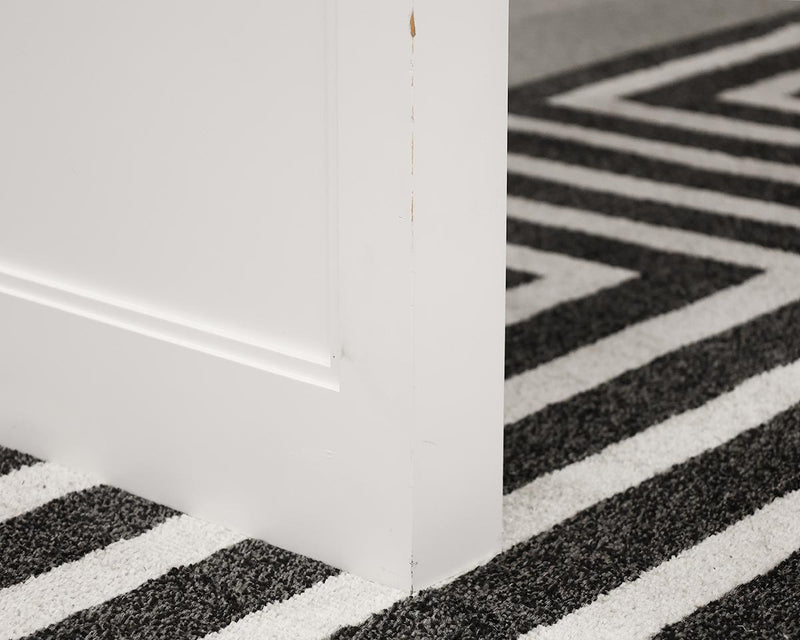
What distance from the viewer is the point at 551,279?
157 centimetres

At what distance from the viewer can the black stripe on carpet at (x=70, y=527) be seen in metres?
1.04

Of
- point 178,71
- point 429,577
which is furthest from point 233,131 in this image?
point 429,577

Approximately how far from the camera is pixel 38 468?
1177mm

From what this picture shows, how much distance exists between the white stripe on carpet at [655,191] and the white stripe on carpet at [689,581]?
70 centimetres

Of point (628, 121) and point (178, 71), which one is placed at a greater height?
point (178, 71)

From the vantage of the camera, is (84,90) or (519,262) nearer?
(84,90)

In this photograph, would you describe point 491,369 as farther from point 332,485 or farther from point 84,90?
point 84,90

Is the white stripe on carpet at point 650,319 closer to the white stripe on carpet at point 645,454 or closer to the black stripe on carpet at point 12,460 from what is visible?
the white stripe on carpet at point 645,454

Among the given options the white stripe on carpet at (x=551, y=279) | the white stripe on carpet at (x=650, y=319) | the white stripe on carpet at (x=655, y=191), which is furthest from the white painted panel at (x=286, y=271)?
the white stripe on carpet at (x=655, y=191)

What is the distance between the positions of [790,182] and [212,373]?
107cm

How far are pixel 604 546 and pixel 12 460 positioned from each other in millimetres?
501

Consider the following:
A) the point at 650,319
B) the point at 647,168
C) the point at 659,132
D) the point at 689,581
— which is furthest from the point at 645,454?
the point at 659,132

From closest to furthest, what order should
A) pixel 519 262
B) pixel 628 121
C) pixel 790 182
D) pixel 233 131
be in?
pixel 233 131 → pixel 519 262 → pixel 790 182 → pixel 628 121

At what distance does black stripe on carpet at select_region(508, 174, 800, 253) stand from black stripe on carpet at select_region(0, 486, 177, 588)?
2.74 feet
